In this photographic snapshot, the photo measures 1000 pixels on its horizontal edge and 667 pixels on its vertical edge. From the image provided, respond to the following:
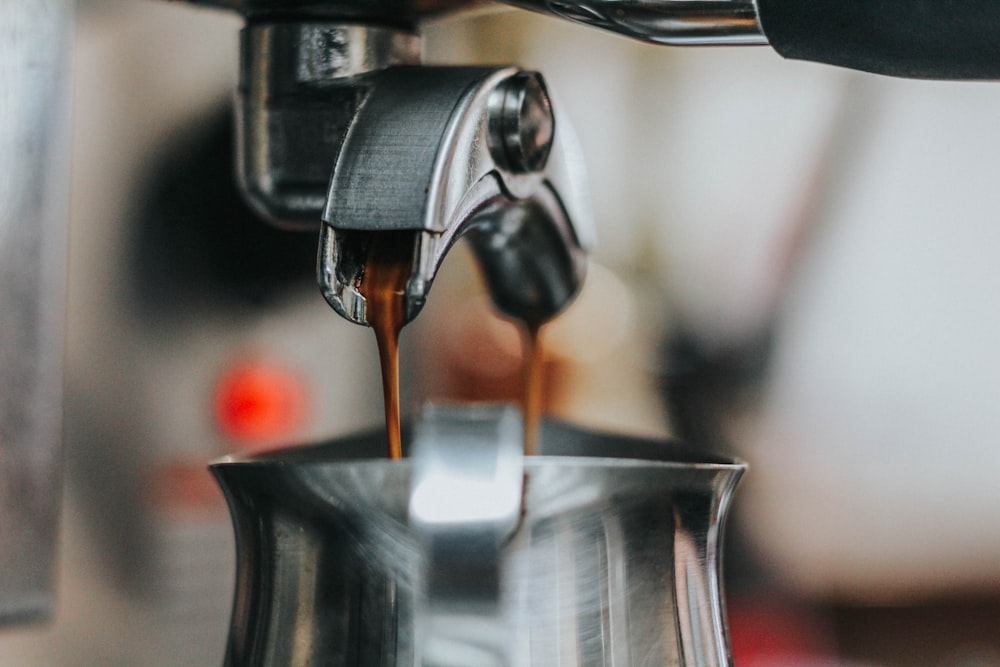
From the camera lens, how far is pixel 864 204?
1198 millimetres

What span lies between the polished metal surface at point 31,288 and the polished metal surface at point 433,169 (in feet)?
0.66

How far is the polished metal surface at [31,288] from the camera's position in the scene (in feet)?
1.58

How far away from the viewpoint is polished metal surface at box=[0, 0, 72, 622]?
1.58ft

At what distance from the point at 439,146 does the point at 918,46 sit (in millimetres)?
130

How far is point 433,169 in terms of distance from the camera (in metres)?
0.32

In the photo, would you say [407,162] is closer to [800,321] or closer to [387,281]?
[387,281]

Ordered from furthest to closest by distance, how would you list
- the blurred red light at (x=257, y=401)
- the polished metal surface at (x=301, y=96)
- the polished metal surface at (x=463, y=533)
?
the blurred red light at (x=257, y=401)
the polished metal surface at (x=301, y=96)
the polished metal surface at (x=463, y=533)

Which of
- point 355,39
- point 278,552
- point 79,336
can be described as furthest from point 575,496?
point 79,336

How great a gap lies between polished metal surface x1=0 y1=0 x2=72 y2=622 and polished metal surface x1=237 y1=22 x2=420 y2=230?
127 millimetres

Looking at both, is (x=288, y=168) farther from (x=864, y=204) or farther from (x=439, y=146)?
(x=864, y=204)

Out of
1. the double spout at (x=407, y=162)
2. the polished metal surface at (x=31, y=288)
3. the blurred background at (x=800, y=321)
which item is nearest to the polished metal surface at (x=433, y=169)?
the double spout at (x=407, y=162)

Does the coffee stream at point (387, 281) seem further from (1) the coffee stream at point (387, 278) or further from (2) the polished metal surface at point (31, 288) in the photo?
(2) the polished metal surface at point (31, 288)

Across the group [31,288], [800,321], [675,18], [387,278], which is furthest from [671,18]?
[800,321]

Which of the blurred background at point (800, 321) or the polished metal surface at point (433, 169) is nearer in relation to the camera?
the polished metal surface at point (433, 169)
